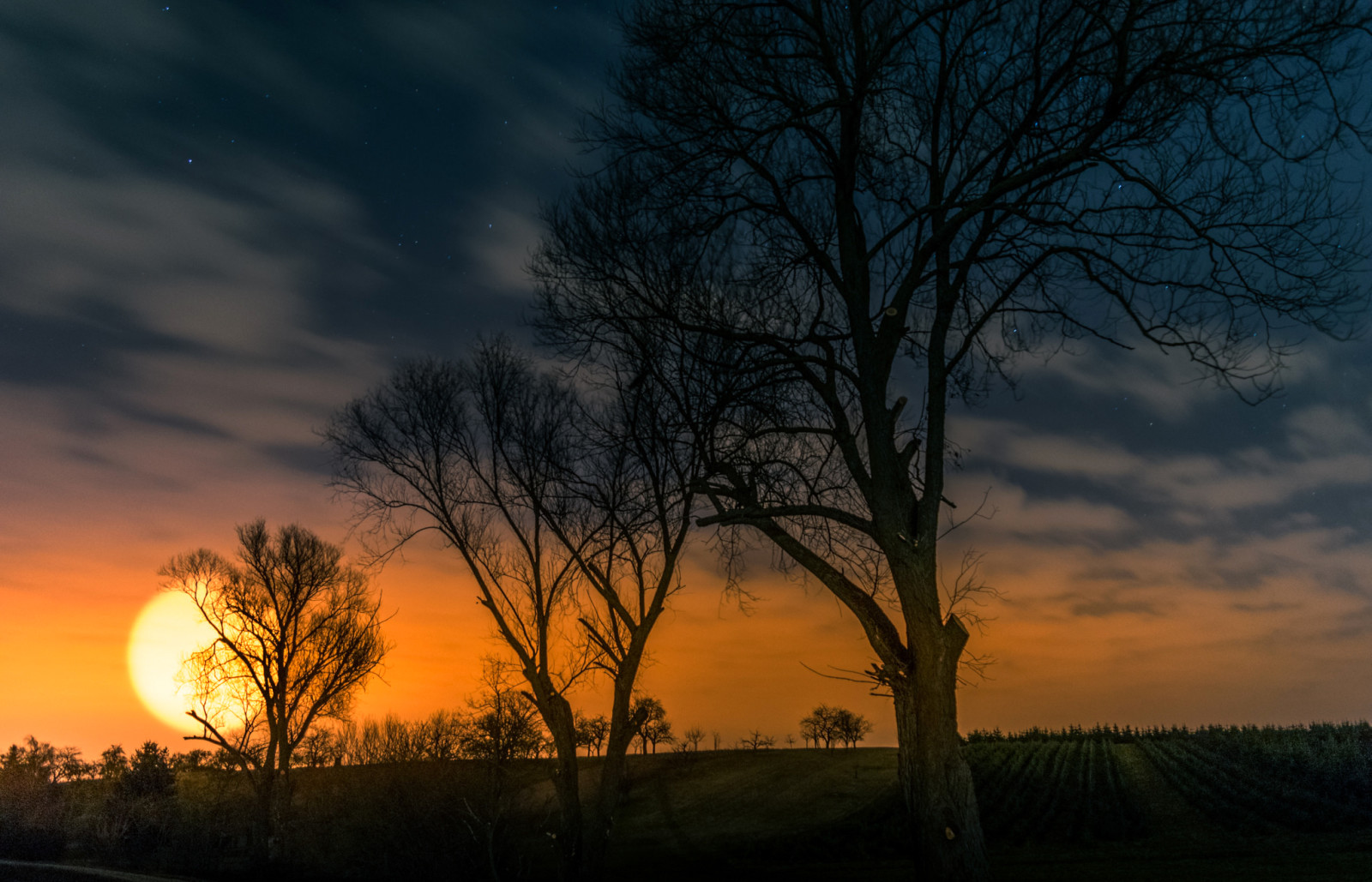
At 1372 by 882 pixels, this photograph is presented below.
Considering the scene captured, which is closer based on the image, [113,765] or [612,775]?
[612,775]

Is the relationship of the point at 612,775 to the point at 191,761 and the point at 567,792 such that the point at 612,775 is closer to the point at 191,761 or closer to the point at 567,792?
the point at 567,792

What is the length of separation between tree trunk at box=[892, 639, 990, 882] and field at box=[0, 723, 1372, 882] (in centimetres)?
1227

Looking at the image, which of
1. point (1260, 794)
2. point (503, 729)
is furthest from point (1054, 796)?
point (503, 729)

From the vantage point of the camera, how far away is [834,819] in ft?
146

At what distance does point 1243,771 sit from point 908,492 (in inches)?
1780

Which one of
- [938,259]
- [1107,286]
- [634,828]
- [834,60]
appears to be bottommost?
[634,828]

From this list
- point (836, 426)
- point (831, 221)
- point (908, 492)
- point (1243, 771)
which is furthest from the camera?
point (1243, 771)

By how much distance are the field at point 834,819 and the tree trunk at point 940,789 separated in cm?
1227

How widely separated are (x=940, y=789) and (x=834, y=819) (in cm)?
4059

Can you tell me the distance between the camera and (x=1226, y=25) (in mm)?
7305

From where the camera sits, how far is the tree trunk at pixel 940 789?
7.45 m

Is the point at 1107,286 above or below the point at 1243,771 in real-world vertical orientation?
above

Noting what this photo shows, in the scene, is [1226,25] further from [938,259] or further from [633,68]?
[633,68]

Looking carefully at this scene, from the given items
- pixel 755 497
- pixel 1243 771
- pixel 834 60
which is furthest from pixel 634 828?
pixel 834 60
